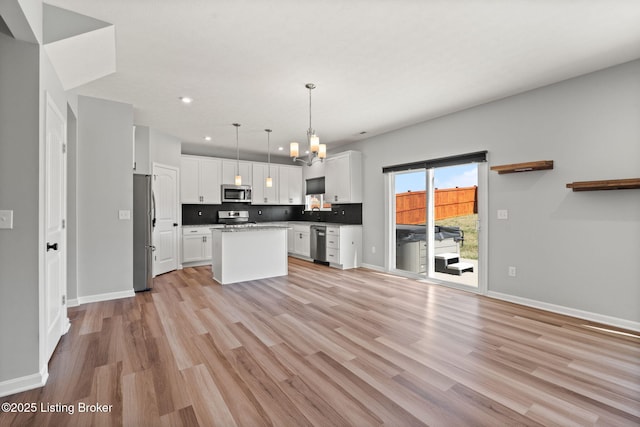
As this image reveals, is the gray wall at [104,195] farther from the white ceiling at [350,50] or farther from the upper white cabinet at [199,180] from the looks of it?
the upper white cabinet at [199,180]

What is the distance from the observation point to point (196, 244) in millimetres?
6258

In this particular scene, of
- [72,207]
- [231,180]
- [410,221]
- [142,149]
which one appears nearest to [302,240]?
[231,180]

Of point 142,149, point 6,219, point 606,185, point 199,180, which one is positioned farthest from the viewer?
point 199,180

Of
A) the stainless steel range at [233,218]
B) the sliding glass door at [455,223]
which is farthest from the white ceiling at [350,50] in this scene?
the stainless steel range at [233,218]

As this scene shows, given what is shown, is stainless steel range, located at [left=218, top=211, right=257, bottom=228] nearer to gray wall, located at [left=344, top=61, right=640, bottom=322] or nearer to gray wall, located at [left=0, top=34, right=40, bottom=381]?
gray wall, located at [left=0, top=34, right=40, bottom=381]

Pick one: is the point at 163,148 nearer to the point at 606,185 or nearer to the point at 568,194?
the point at 568,194

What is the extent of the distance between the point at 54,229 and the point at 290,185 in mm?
5570

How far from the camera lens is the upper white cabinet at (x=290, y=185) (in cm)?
767

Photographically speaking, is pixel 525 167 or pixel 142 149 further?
pixel 142 149

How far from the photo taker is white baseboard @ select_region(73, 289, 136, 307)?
364 centimetres

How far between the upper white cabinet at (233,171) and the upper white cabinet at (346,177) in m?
2.07

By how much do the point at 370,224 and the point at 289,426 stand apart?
4617 mm

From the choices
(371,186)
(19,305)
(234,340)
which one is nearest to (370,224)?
(371,186)

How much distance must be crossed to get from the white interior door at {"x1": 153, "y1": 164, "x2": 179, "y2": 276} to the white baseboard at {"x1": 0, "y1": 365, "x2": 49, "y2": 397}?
333cm
